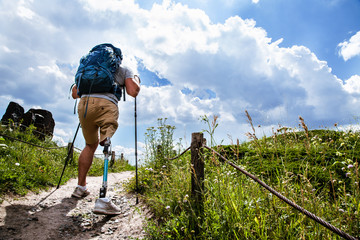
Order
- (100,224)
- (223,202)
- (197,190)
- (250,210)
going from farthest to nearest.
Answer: (100,224), (197,190), (223,202), (250,210)

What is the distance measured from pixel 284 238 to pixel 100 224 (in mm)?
2913

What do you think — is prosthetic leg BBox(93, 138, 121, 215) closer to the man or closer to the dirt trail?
the man

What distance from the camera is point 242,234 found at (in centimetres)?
212

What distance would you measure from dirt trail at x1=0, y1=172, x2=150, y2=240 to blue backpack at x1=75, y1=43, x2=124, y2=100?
2.11 m

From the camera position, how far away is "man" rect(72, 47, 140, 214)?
3824 mm

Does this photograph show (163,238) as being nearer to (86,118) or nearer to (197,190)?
(197,190)

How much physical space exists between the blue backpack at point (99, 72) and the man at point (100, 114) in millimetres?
117

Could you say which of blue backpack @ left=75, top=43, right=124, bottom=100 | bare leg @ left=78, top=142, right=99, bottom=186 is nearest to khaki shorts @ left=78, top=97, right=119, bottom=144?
blue backpack @ left=75, top=43, right=124, bottom=100

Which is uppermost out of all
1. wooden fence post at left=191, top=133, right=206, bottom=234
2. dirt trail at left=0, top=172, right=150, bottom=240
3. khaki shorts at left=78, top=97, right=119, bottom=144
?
khaki shorts at left=78, top=97, right=119, bottom=144

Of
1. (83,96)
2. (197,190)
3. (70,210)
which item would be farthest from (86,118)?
(197,190)

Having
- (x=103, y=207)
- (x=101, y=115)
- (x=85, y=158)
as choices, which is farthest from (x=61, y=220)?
(x=101, y=115)

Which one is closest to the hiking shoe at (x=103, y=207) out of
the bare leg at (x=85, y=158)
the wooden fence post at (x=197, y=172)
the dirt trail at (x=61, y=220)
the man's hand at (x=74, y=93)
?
the dirt trail at (x=61, y=220)

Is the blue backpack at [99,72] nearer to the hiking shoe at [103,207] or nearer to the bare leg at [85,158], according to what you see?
the bare leg at [85,158]

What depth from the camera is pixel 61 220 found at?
12.1 feet
